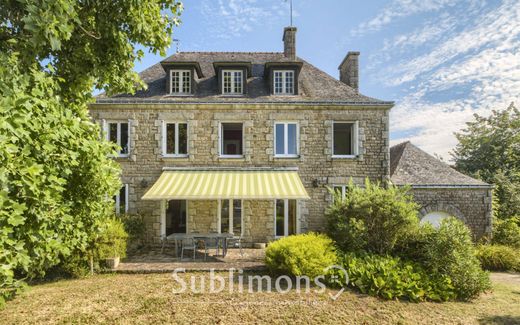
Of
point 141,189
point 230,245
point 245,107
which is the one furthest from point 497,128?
point 141,189

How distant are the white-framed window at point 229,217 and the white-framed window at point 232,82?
20.9ft

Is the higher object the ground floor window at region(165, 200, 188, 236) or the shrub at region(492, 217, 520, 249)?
the ground floor window at region(165, 200, 188, 236)

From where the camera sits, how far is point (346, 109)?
553 inches

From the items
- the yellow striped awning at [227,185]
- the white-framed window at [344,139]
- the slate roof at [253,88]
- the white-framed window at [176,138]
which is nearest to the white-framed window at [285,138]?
the yellow striped awning at [227,185]

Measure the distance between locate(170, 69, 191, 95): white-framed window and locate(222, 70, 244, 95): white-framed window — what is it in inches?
80.6

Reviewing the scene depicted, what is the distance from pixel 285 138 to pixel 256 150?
70.1 inches

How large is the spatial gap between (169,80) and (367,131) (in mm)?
11650

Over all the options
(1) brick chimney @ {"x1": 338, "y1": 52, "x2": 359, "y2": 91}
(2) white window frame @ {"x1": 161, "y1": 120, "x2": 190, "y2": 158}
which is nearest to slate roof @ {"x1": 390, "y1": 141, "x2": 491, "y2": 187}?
(1) brick chimney @ {"x1": 338, "y1": 52, "x2": 359, "y2": 91}

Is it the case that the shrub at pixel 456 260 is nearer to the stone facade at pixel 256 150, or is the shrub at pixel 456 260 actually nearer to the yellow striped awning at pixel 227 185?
the yellow striped awning at pixel 227 185

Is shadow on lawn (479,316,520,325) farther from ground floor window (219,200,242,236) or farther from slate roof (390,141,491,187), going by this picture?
ground floor window (219,200,242,236)

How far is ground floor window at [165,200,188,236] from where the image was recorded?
1396cm

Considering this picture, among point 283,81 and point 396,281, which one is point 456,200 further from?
point 283,81

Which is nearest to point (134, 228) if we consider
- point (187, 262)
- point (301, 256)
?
point (187, 262)

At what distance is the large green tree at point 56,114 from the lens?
12.2 ft
